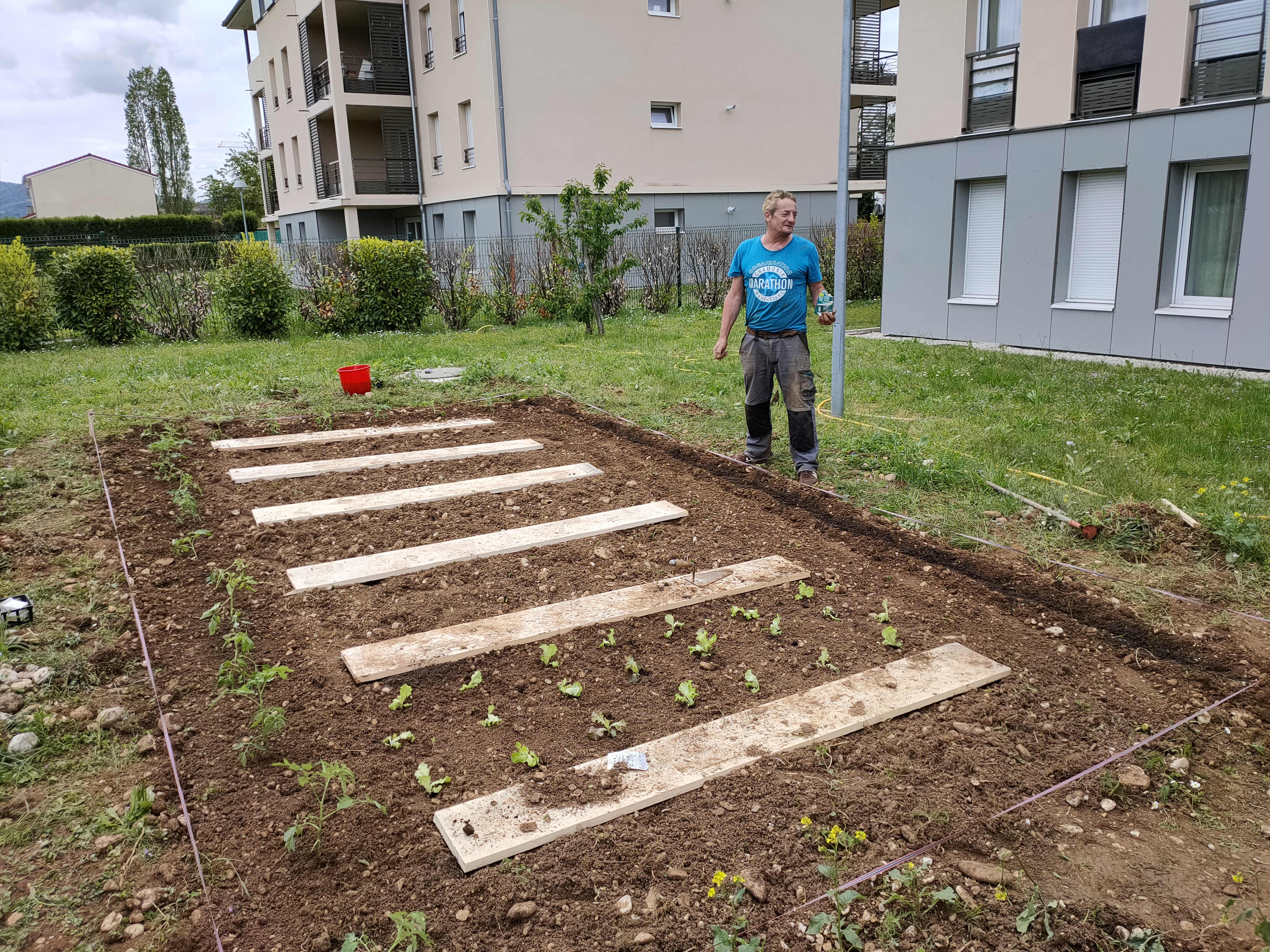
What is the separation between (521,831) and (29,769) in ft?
5.58

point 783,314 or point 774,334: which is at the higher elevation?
point 783,314

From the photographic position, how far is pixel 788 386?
5867mm

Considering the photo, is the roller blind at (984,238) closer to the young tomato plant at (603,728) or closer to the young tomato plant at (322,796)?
the young tomato plant at (603,728)

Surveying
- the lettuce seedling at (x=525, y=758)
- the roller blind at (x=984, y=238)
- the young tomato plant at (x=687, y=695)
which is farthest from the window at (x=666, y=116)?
the lettuce seedling at (x=525, y=758)

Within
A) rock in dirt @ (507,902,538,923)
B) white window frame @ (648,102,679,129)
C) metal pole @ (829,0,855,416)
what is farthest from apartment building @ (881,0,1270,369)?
white window frame @ (648,102,679,129)

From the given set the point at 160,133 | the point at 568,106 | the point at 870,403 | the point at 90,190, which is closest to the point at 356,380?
the point at 870,403

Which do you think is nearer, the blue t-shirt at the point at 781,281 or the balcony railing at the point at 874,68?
the blue t-shirt at the point at 781,281

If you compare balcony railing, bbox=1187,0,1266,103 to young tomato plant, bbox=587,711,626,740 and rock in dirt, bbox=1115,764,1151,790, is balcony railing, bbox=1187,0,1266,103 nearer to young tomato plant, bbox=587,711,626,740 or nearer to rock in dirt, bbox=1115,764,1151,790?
rock in dirt, bbox=1115,764,1151,790

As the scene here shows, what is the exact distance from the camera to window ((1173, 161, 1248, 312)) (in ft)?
32.2

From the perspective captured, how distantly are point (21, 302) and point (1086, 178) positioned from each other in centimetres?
1513

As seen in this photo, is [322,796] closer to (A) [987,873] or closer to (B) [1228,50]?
(A) [987,873]

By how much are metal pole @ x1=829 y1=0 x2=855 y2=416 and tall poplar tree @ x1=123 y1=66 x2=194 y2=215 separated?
234 ft

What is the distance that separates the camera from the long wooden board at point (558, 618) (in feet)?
11.5

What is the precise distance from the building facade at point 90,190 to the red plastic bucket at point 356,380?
54804 mm
